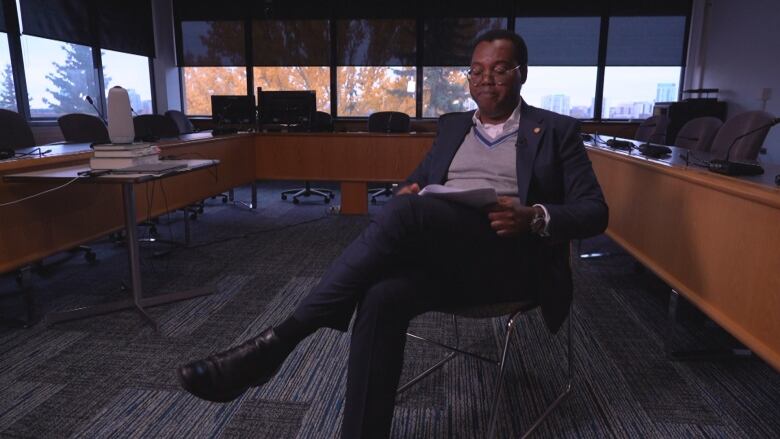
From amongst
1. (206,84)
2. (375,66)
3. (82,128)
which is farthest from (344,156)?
(206,84)

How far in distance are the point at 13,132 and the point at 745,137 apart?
435 centimetres

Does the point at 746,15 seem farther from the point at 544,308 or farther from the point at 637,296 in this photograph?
the point at 544,308

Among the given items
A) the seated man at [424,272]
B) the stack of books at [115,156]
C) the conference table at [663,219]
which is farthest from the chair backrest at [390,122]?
the seated man at [424,272]

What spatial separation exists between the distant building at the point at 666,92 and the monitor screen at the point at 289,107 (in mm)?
4594

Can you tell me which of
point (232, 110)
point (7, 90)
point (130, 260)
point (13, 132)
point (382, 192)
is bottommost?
point (382, 192)

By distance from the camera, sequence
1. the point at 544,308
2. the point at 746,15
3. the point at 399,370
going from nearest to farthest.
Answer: the point at 399,370 < the point at 544,308 < the point at 746,15

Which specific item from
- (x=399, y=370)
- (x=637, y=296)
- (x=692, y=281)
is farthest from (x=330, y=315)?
(x=637, y=296)

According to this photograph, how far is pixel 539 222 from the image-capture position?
1.31 metres

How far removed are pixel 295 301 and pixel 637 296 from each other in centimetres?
176

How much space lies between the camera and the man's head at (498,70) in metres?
1.55

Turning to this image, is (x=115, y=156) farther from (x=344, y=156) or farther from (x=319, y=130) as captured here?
(x=319, y=130)

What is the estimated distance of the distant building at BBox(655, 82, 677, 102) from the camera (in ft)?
21.4

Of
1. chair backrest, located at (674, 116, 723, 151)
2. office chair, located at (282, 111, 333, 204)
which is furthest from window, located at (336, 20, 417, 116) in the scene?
chair backrest, located at (674, 116, 723, 151)

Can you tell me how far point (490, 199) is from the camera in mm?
1214
